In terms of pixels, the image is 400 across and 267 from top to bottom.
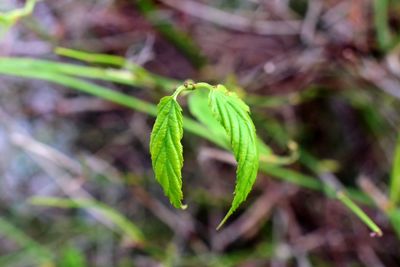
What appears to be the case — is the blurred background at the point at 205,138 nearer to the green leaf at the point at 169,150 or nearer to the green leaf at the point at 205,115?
the green leaf at the point at 205,115

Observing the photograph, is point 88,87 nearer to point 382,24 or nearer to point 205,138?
point 205,138

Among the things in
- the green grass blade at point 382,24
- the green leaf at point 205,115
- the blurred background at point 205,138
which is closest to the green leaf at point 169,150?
the green leaf at point 205,115

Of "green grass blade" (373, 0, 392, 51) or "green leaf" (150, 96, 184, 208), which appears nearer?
"green leaf" (150, 96, 184, 208)

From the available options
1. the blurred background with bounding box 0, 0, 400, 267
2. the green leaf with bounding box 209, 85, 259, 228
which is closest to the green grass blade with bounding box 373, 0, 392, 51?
the blurred background with bounding box 0, 0, 400, 267

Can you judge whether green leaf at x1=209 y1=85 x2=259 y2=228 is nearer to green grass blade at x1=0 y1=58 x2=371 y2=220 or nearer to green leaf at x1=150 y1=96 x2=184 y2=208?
green leaf at x1=150 y1=96 x2=184 y2=208

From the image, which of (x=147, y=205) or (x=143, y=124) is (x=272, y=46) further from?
(x=147, y=205)
